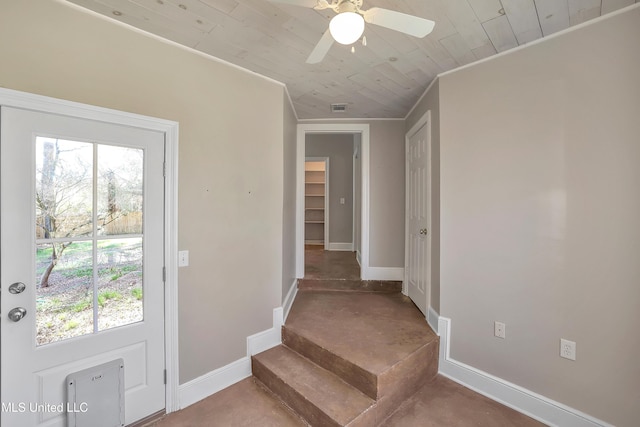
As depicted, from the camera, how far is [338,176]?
5648mm

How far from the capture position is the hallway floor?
5.74 ft

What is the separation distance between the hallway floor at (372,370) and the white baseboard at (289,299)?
61mm

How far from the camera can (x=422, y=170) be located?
110 inches

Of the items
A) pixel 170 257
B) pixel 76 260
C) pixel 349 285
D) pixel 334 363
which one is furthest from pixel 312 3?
pixel 349 285

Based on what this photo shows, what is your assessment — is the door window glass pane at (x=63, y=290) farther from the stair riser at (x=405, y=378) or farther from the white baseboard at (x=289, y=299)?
the stair riser at (x=405, y=378)

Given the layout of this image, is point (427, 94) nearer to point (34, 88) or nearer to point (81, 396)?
point (34, 88)

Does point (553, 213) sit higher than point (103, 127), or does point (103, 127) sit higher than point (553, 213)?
point (103, 127)

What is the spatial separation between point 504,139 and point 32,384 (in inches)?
130

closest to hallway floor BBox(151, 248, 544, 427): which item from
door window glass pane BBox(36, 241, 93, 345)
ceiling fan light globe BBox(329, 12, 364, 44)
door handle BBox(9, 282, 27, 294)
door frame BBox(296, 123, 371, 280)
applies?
door frame BBox(296, 123, 371, 280)

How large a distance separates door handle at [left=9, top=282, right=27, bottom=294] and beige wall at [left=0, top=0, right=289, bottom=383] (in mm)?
752

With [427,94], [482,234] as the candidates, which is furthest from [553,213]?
[427,94]

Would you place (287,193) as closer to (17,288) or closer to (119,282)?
(119,282)

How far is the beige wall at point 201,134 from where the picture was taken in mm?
1384

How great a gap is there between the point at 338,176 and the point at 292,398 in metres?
4.39
